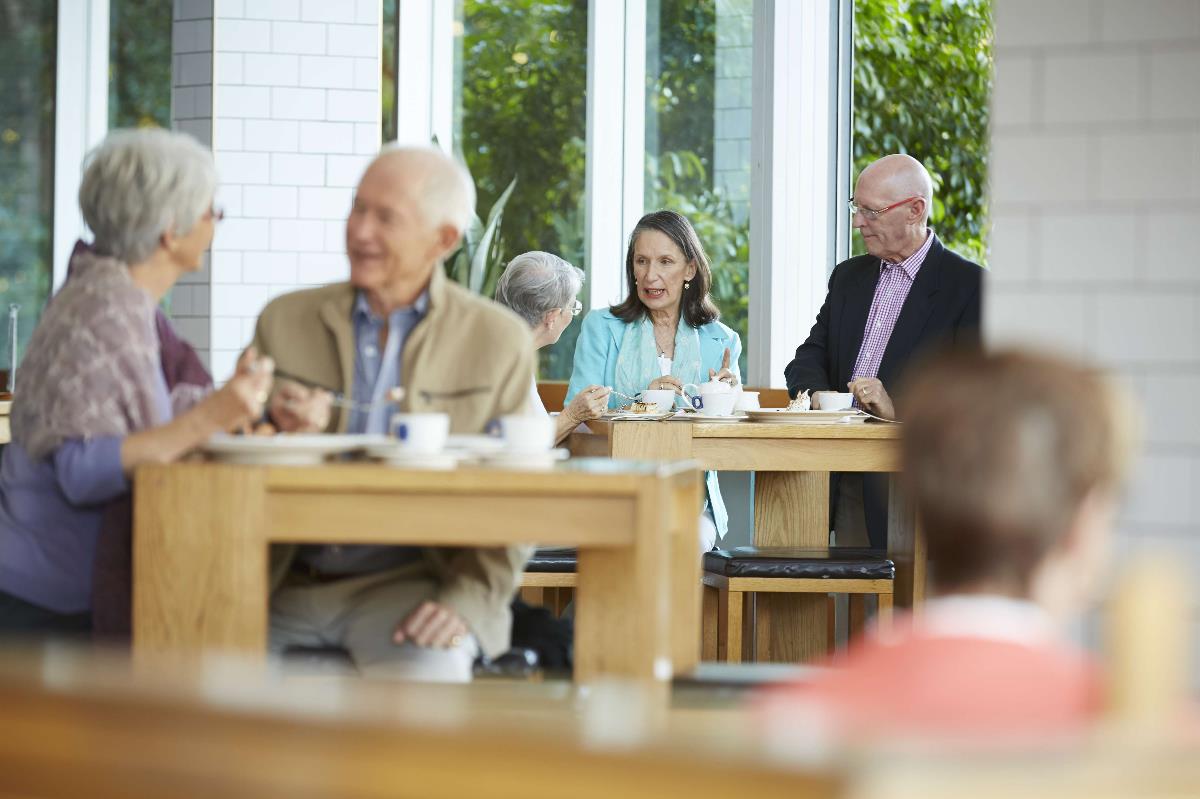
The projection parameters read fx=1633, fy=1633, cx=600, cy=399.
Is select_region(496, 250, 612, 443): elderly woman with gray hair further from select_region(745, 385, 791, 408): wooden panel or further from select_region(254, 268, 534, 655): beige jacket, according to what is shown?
select_region(254, 268, 534, 655): beige jacket

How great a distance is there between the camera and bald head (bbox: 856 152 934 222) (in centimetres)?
484

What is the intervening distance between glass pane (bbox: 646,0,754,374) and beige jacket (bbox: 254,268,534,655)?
12.9ft

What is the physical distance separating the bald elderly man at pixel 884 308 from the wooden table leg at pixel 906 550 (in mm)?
290

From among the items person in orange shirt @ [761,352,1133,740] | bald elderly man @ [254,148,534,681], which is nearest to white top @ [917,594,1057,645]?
person in orange shirt @ [761,352,1133,740]

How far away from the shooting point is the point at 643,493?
2082mm

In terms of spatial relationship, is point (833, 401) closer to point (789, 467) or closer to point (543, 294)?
point (789, 467)

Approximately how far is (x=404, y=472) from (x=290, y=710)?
1.06m

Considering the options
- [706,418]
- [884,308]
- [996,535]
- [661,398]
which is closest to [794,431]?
[706,418]

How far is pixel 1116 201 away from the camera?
2666mm

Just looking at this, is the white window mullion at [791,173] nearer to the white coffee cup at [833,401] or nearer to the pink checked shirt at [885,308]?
the pink checked shirt at [885,308]

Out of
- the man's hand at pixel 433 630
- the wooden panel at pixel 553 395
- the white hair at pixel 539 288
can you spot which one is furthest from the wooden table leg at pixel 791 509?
the man's hand at pixel 433 630

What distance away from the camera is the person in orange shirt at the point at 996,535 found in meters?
1.12

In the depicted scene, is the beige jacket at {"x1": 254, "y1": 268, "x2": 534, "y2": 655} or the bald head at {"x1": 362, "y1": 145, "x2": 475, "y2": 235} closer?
the beige jacket at {"x1": 254, "y1": 268, "x2": 534, "y2": 655}

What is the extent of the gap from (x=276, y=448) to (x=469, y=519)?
29cm
